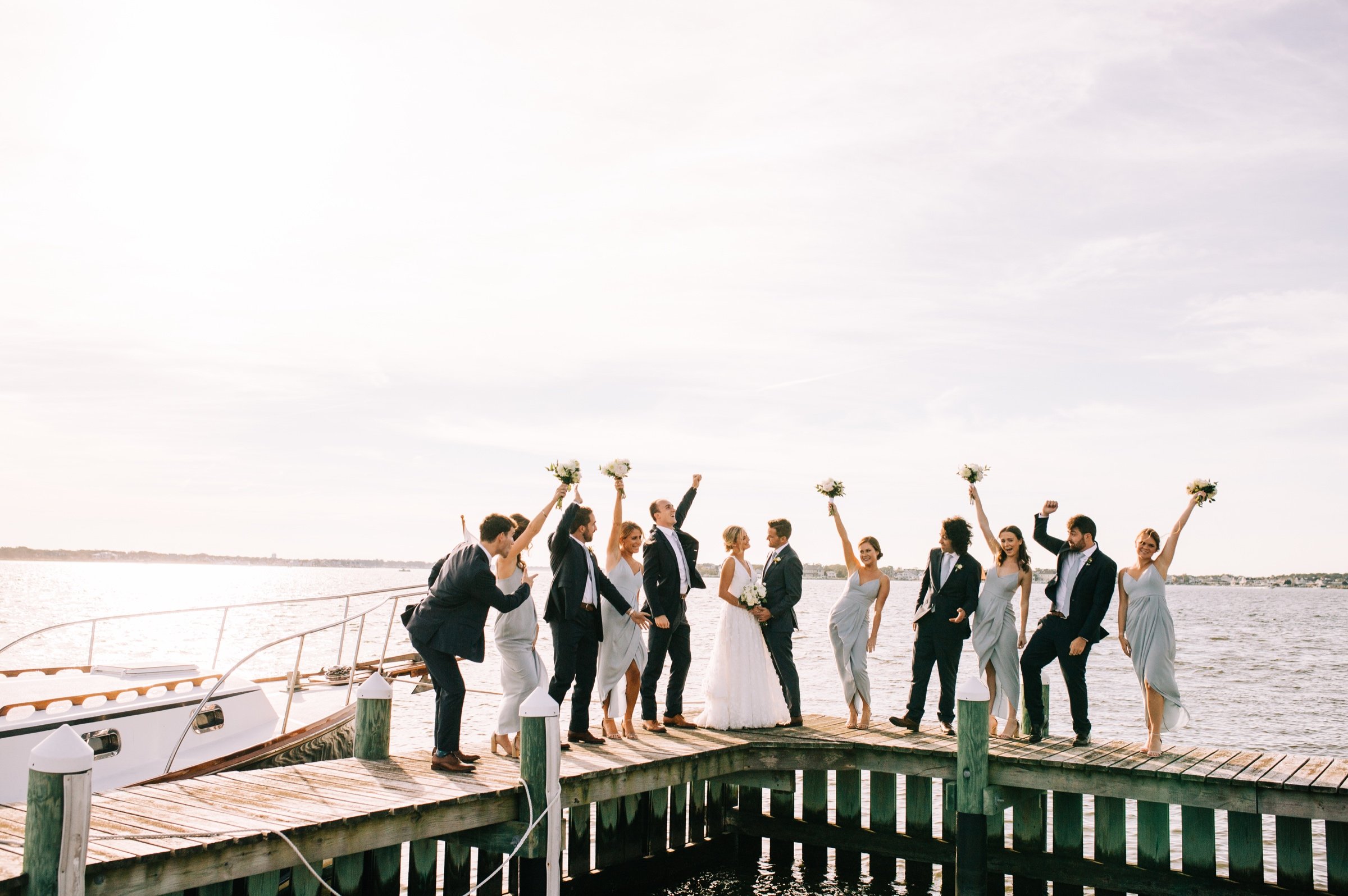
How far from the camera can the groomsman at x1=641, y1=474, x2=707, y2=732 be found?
10.9 m

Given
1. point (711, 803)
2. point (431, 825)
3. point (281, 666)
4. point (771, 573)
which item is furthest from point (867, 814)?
point (281, 666)

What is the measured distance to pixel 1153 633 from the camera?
10.2m

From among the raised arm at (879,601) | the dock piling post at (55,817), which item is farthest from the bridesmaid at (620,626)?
the dock piling post at (55,817)

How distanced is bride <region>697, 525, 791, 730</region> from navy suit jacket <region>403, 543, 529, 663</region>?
11.5 ft

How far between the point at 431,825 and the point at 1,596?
112 meters

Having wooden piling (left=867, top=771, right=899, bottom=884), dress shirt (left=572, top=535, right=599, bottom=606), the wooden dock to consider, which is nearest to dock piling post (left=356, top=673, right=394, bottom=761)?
the wooden dock

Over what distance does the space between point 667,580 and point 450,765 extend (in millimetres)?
3022

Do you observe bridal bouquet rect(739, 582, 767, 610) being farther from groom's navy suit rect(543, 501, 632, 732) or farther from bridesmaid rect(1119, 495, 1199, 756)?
bridesmaid rect(1119, 495, 1199, 756)

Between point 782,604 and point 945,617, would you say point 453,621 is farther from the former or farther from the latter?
point 945,617

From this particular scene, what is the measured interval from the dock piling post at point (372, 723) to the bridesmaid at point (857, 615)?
15.8 feet

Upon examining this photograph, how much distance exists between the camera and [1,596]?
10075cm

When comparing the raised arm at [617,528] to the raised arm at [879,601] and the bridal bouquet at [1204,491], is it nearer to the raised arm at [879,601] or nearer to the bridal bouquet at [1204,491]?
the raised arm at [879,601]

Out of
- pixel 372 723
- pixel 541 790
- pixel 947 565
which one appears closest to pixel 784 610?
pixel 947 565

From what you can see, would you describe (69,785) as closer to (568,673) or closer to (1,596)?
(568,673)
